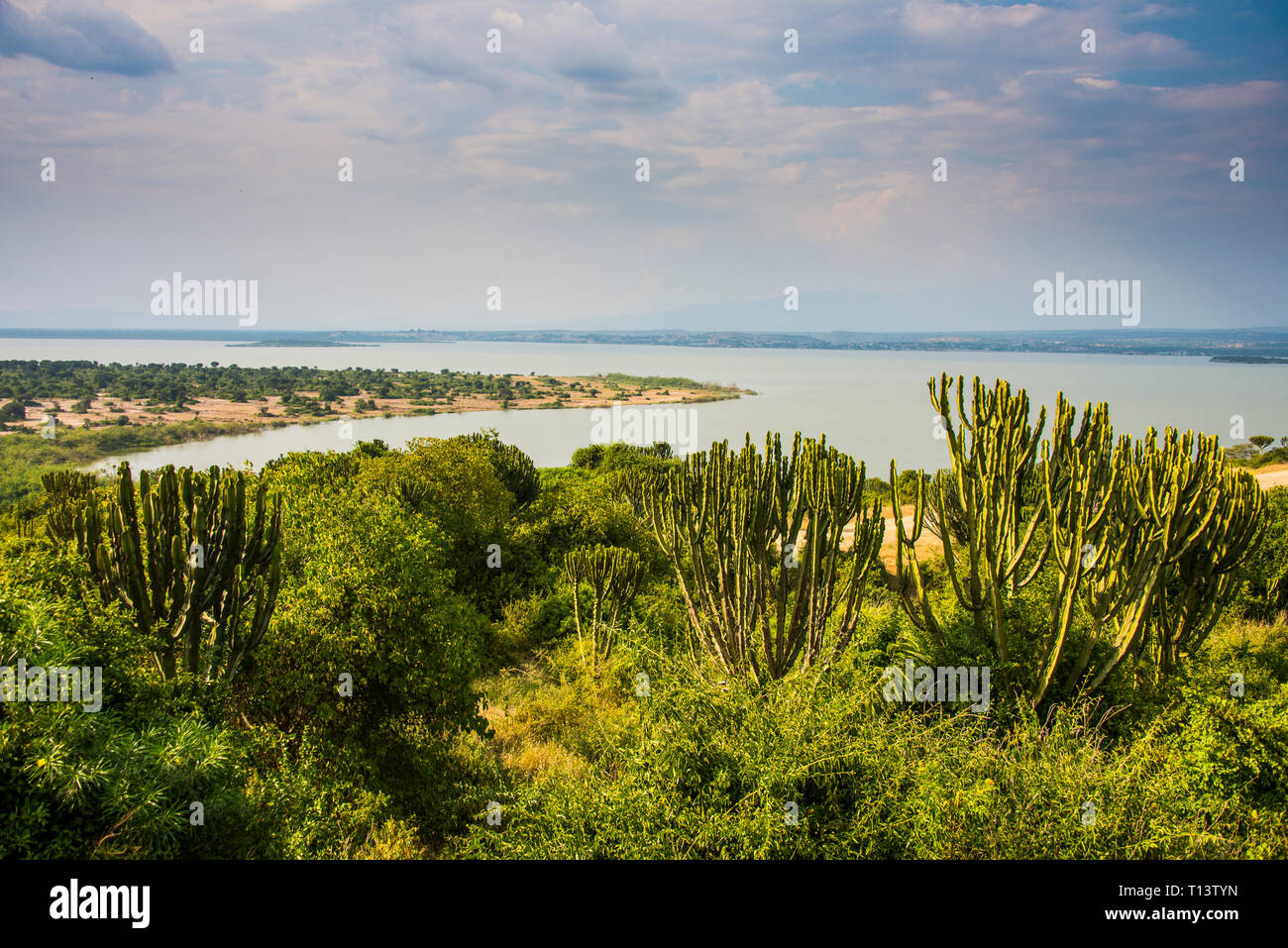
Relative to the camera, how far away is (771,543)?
33.3ft

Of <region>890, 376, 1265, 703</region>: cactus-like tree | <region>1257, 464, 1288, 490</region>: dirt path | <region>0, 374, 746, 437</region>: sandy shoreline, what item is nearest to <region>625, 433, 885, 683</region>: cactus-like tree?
<region>890, 376, 1265, 703</region>: cactus-like tree

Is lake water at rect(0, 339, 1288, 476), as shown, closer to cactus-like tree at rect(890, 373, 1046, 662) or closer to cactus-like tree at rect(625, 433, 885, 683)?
cactus-like tree at rect(890, 373, 1046, 662)

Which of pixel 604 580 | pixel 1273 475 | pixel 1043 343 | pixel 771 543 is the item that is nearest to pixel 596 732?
pixel 771 543

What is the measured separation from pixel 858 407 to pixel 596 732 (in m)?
49.8

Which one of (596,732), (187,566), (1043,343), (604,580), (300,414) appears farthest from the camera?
(1043,343)

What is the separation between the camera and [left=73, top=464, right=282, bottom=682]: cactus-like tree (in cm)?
759

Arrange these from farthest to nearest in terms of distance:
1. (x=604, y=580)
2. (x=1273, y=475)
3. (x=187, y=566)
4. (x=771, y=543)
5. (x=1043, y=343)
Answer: (x=1043, y=343)
(x=1273, y=475)
(x=604, y=580)
(x=771, y=543)
(x=187, y=566)

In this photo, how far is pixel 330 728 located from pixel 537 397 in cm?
9233

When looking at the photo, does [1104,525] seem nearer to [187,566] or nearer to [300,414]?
[187,566]

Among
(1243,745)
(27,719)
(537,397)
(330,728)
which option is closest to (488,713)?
(330,728)

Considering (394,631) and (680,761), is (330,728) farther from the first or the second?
(680,761)

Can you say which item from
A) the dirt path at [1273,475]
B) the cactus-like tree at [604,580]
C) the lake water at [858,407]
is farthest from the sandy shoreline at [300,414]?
the dirt path at [1273,475]

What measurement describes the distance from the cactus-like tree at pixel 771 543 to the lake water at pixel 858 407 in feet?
29.5
